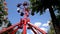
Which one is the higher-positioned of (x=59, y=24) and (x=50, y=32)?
(x=59, y=24)

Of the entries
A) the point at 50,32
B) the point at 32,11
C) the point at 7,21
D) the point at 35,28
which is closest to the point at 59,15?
the point at 32,11

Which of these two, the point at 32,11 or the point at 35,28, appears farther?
the point at 32,11

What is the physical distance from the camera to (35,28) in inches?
814

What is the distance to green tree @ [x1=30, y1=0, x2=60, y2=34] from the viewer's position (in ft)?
75.6

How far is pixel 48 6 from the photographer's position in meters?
23.5

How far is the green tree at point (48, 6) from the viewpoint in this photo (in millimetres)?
23038

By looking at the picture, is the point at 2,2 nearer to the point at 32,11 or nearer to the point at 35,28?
the point at 32,11

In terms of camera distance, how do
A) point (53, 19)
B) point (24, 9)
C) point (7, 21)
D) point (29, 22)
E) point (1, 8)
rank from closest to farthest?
point (24, 9), point (29, 22), point (53, 19), point (1, 8), point (7, 21)

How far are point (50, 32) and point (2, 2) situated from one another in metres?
9.74

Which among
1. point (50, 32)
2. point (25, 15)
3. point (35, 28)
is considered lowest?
point (50, 32)

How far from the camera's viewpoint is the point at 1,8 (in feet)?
113

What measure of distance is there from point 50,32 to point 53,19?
43.5ft

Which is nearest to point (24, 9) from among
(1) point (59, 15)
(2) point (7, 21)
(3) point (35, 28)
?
(3) point (35, 28)

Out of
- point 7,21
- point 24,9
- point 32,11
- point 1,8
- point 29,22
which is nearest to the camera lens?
point 24,9
